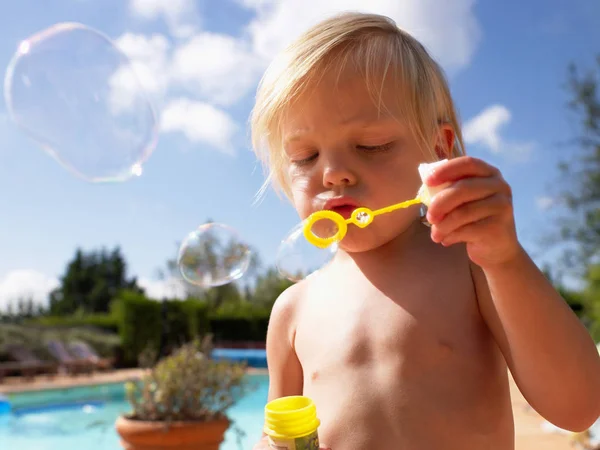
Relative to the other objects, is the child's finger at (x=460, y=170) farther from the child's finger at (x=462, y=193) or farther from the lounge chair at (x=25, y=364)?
the lounge chair at (x=25, y=364)

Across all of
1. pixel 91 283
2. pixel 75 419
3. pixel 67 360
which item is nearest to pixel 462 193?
pixel 75 419

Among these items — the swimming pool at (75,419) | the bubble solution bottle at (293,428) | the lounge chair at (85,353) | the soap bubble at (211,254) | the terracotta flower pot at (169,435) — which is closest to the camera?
the bubble solution bottle at (293,428)

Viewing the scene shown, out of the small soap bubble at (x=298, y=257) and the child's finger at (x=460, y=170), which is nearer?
the child's finger at (x=460, y=170)

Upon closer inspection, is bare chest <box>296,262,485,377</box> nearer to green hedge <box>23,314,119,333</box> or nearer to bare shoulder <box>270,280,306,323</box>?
bare shoulder <box>270,280,306,323</box>

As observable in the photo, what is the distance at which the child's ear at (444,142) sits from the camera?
1.32 m

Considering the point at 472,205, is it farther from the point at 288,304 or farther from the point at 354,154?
the point at 288,304

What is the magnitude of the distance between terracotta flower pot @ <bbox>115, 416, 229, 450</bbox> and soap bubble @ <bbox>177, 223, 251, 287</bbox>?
2.10m

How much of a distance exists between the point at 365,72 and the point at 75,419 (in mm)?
10208

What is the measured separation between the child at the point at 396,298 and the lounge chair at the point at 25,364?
14105mm

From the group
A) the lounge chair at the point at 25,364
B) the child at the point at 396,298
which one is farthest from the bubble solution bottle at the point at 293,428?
the lounge chair at the point at 25,364

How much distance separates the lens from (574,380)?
0.99 meters

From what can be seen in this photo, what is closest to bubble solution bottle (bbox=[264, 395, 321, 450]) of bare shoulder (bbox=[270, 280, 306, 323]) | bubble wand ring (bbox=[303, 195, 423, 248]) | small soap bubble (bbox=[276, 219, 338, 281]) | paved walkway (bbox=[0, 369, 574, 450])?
bubble wand ring (bbox=[303, 195, 423, 248])

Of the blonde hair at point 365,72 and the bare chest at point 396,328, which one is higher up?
the blonde hair at point 365,72

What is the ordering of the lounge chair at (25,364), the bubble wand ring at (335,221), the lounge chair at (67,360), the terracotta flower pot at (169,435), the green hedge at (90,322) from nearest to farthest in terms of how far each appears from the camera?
1. the bubble wand ring at (335,221)
2. the terracotta flower pot at (169,435)
3. the lounge chair at (25,364)
4. the lounge chair at (67,360)
5. the green hedge at (90,322)
